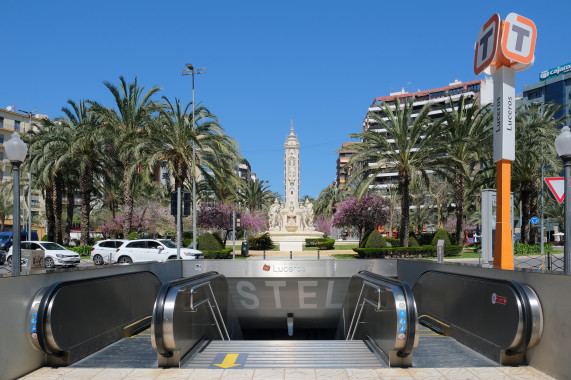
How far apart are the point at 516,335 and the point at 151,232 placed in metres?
53.0

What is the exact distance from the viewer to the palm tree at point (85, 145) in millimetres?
32812

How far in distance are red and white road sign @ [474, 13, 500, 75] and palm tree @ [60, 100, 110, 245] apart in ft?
82.5

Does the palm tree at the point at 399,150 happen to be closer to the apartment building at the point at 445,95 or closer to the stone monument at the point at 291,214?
the stone monument at the point at 291,214

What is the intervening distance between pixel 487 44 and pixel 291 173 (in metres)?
58.5

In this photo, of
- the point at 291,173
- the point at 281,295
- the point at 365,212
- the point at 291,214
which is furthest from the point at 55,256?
the point at 291,173

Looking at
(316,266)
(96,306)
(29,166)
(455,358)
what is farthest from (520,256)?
(29,166)

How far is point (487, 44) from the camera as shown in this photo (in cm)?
1190

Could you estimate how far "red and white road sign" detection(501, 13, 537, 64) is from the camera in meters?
11.2

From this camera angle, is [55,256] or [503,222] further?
[55,256]

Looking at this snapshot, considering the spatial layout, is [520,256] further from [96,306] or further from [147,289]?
[96,306]

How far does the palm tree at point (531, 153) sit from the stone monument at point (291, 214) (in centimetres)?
2252

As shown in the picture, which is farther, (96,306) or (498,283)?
(96,306)

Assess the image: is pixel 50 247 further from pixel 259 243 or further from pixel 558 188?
pixel 558 188

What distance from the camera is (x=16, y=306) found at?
608cm
